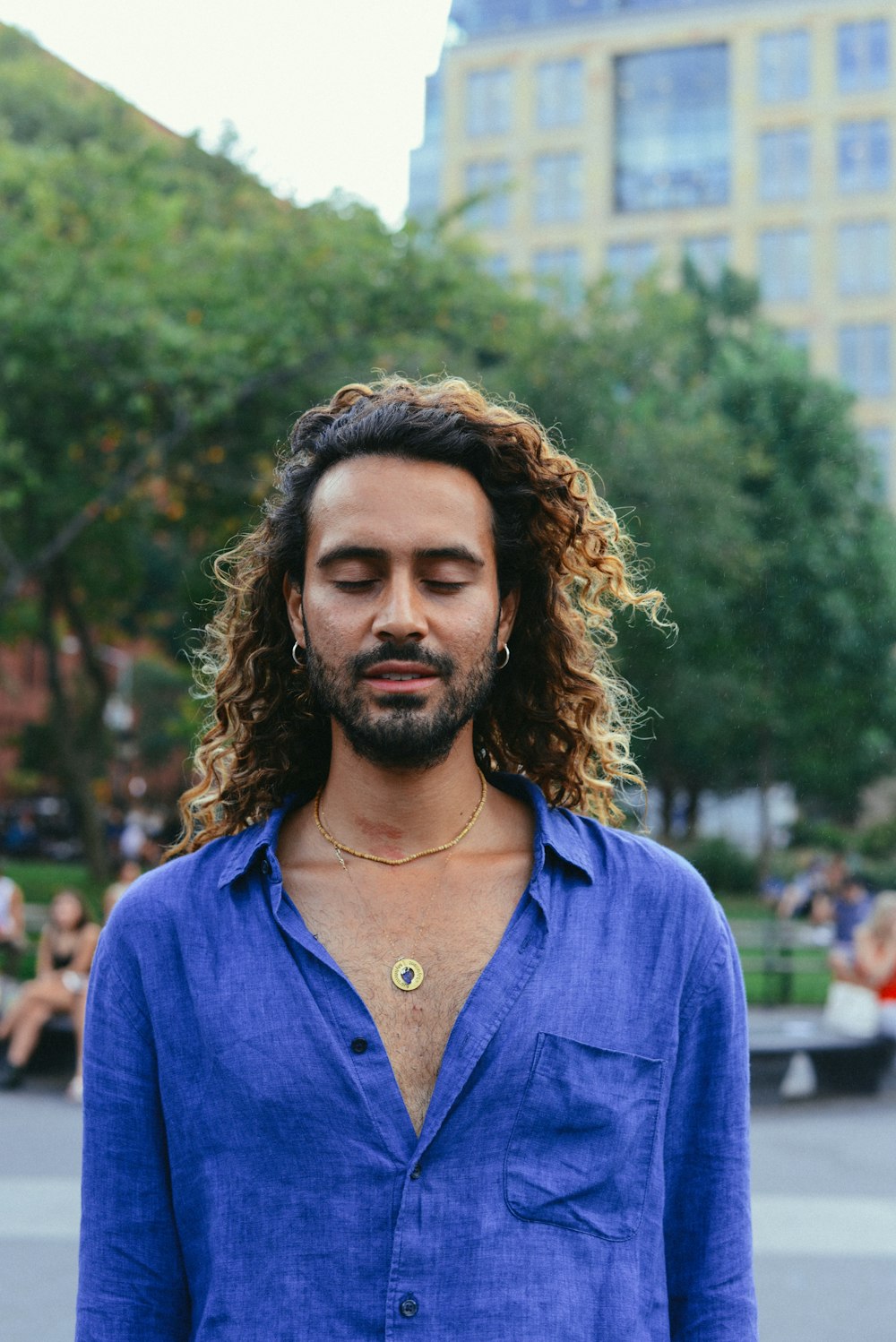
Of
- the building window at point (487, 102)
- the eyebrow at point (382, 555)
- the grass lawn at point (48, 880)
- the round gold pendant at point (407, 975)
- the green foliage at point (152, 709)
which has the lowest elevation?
the grass lawn at point (48, 880)

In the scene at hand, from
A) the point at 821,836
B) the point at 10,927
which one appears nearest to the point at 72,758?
the point at 10,927

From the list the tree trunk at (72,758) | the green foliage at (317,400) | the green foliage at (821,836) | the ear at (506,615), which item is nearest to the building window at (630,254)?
the green foliage at (821,836)

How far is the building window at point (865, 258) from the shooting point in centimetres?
6344

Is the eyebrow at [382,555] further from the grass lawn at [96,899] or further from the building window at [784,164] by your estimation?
the building window at [784,164]

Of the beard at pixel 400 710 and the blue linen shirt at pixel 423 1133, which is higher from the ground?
the beard at pixel 400 710

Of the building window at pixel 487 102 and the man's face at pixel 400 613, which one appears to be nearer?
the man's face at pixel 400 613

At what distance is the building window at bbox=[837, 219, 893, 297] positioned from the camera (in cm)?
6344

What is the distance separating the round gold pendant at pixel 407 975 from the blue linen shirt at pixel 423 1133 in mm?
85

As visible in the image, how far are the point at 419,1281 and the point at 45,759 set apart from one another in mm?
50079

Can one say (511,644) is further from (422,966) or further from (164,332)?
(164,332)

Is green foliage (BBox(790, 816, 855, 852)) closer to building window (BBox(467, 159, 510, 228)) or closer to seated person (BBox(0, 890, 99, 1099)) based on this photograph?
building window (BBox(467, 159, 510, 228))

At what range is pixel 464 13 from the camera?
238 ft

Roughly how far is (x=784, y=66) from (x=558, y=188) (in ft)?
34.0

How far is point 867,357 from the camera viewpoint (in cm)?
6391
